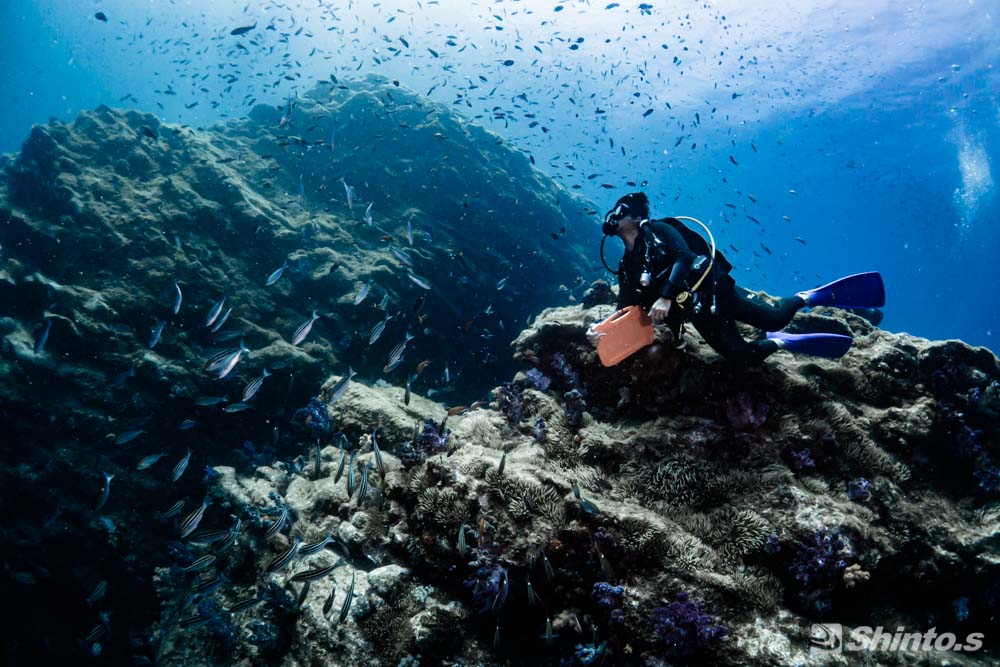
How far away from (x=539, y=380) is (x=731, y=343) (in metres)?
2.47

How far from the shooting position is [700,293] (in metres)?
4.55

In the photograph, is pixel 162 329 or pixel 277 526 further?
pixel 162 329

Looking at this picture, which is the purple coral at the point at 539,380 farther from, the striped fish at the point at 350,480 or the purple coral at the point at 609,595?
the purple coral at the point at 609,595

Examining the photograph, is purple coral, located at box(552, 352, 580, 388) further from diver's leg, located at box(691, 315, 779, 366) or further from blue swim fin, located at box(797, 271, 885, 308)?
blue swim fin, located at box(797, 271, 885, 308)

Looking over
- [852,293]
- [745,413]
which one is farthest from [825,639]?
[852,293]

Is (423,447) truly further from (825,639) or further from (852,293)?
(852,293)

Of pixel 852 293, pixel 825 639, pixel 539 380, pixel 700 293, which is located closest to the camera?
pixel 825 639

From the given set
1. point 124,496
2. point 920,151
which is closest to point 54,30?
point 124,496

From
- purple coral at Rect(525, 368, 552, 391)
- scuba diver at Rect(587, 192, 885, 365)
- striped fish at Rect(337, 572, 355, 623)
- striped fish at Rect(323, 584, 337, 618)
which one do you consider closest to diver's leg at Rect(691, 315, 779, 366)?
scuba diver at Rect(587, 192, 885, 365)

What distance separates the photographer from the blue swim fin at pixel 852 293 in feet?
16.4

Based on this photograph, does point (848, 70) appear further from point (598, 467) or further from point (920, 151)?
point (598, 467)

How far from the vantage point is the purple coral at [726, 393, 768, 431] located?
4.37 meters

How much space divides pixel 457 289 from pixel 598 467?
12.7 metres

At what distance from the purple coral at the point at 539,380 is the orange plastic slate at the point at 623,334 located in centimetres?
144
